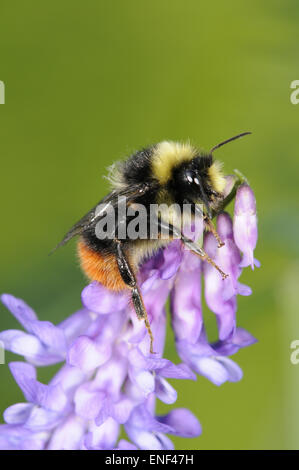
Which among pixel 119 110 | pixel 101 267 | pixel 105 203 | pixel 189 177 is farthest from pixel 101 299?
pixel 119 110

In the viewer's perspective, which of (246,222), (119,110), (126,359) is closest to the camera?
(246,222)

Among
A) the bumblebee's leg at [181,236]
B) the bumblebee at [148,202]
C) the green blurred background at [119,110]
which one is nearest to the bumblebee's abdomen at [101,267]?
the bumblebee at [148,202]

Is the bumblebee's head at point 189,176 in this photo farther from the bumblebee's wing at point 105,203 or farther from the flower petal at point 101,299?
the flower petal at point 101,299

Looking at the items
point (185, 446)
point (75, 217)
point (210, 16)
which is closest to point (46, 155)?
point (75, 217)

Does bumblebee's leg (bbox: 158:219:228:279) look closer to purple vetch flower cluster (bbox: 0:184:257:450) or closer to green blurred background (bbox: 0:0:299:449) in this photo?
purple vetch flower cluster (bbox: 0:184:257:450)

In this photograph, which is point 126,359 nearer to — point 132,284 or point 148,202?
point 132,284

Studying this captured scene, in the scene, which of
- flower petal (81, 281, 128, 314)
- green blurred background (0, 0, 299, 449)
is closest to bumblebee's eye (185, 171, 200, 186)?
flower petal (81, 281, 128, 314)
